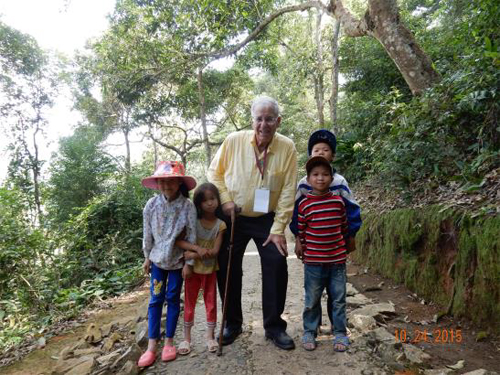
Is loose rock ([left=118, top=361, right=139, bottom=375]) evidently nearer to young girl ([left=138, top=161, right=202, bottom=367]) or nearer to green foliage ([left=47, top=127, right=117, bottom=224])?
young girl ([left=138, top=161, right=202, bottom=367])

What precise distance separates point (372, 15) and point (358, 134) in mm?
3109

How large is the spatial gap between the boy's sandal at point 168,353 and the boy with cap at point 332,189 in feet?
4.16

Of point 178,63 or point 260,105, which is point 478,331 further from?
point 178,63

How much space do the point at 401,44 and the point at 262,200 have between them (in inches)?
176

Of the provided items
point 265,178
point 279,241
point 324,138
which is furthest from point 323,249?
point 324,138

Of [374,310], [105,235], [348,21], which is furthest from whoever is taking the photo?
[105,235]

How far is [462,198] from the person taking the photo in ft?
11.0

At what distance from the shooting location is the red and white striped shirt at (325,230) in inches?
97.0

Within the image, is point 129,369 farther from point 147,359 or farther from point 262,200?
point 262,200

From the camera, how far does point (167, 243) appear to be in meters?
2.55

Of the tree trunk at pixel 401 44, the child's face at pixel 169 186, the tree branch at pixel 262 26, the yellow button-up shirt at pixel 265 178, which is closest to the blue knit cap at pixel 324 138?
the yellow button-up shirt at pixel 265 178

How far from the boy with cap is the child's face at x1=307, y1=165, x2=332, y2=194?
0.39ft

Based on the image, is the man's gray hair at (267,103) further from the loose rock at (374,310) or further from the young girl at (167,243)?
the loose rock at (374,310)
